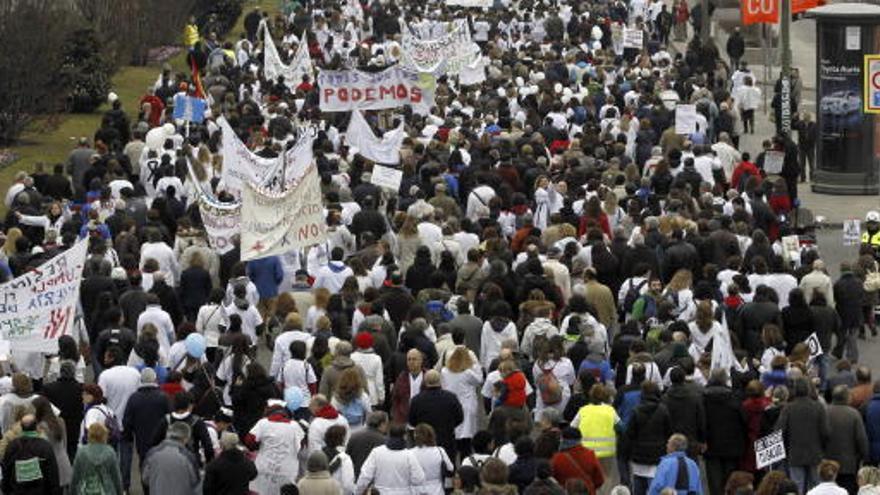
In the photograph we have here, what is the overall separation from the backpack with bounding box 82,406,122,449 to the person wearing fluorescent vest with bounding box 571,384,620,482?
11.3 feet

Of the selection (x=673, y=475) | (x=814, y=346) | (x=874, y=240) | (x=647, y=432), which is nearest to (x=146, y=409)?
(x=647, y=432)

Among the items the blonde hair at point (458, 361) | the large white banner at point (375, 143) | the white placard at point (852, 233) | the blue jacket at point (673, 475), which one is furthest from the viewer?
the large white banner at point (375, 143)

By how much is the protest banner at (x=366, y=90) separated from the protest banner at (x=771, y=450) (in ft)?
58.8

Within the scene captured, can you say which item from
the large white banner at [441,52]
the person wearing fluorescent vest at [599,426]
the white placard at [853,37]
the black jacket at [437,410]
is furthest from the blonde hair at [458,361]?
the large white banner at [441,52]

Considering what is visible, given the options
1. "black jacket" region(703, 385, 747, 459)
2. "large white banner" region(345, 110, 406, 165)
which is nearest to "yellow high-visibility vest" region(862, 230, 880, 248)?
"large white banner" region(345, 110, 406, 165)

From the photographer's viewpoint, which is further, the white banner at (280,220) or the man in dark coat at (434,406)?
the white banner at (280,220)

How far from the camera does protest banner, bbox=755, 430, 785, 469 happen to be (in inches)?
776

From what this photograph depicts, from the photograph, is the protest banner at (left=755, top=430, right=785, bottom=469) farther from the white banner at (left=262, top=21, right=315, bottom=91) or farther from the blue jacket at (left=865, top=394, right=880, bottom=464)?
the white banner at (left=262, top=21, right=315, bottom=91)

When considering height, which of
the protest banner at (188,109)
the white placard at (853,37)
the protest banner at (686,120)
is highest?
the white placard at (853,37)

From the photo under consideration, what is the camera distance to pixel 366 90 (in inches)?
1469

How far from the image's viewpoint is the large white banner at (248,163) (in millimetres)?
27250

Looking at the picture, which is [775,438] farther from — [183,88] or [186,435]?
[183,88]

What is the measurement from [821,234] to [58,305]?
14916 mm

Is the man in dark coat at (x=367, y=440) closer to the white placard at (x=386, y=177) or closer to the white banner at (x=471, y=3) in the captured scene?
the white placard at (x=386, y=177)
